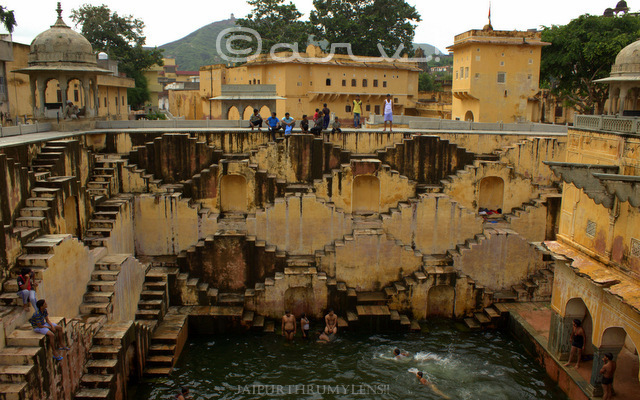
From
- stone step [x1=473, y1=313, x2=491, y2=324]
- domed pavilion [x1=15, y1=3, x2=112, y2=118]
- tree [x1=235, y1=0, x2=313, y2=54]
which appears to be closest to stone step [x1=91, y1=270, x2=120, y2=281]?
domed pavilion [x1=15, y1=3, x2=112, y2=118]

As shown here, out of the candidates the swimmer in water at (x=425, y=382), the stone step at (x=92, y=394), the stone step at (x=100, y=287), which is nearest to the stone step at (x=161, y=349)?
the stone step at (x=100, y=287)

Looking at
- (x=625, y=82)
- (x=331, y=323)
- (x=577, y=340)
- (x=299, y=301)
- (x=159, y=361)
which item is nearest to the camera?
(x=577, y=340)

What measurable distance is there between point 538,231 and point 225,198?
1214cm

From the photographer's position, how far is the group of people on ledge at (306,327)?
17.1 meters

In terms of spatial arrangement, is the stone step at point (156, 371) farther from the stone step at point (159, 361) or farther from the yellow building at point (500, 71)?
the yellow building at point (500, 71)

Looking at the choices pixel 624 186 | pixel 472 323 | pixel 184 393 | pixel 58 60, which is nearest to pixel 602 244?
pixel 624 186

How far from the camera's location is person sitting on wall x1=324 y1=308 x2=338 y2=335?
57.3 feet

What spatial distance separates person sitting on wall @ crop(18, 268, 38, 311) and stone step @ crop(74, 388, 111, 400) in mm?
2156

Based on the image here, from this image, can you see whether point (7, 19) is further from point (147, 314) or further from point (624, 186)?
point (624, 186)

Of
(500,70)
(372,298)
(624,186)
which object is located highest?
(500,70)

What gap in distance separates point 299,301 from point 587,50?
2238 centimetres

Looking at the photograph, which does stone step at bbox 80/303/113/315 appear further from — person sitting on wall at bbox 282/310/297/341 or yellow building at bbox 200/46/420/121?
yellow building at bbox 200/46/420/121

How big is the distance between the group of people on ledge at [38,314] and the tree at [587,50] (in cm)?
2935

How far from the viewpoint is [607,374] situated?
12398mm
